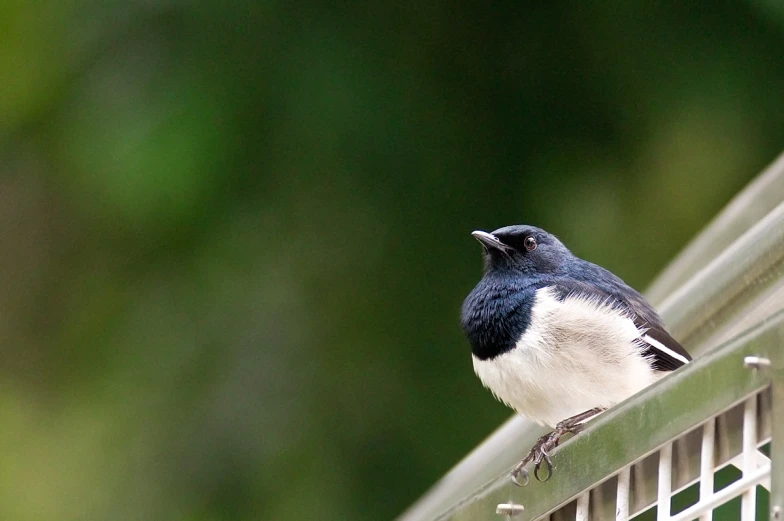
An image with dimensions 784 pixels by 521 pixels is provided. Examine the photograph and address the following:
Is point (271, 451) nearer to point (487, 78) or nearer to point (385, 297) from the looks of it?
point (385, 297)

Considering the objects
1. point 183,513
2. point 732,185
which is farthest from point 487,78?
point 183,513

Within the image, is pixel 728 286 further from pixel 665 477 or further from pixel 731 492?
pixel 731 492

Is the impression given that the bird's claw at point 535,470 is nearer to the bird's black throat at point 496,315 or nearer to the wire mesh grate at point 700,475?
the wire mesh grate at point 700,475

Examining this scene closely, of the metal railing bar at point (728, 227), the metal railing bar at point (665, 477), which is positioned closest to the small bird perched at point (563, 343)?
the metal railing bar at point (728, 227)

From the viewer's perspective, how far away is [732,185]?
404 cm

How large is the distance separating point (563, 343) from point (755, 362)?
142cm

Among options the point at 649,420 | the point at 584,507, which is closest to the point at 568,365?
the point at 584,507

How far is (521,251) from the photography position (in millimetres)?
3271

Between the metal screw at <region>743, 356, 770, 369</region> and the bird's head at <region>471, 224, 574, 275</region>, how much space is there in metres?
1.82

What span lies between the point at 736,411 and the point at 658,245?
2709mm

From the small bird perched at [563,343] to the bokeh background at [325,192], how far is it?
32.6 inches

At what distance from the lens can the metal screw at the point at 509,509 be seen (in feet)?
5.83

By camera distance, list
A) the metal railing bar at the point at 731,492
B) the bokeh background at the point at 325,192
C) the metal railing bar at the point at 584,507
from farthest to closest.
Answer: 1. the bokeh background at the point at 325,192
2. the metal railing bar at the point at 584,507
3. the metal railing bar at the point at 731,492

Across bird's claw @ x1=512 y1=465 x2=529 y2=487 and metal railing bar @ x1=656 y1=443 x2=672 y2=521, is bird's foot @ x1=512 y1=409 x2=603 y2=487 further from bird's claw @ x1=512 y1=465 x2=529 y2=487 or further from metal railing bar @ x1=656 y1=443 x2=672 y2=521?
metal railing bar @ x1=656 y1=443 x2=672 y2=521
